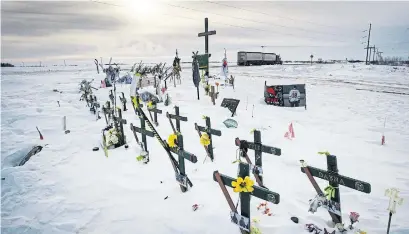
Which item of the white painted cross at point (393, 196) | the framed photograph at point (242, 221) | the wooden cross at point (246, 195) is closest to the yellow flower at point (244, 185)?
the wooden cross at point (246, 195)

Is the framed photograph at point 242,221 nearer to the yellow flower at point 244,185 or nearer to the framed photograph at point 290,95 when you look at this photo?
the yellow flower at point 244,185

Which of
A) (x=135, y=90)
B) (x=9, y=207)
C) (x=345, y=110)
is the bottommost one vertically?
(x=9, y=207)

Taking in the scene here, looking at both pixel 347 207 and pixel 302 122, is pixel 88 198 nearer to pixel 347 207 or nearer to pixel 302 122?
pixel 347 207

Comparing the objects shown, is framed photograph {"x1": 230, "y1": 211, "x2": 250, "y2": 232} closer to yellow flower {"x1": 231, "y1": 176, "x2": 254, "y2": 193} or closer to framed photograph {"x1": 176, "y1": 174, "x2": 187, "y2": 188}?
yellow flower {"x1": 231, "y1": 176, "x2": 254, "y2": 193}

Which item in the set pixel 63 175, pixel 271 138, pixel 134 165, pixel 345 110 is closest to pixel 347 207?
pixel 271 138

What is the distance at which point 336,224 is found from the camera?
12.1 ft

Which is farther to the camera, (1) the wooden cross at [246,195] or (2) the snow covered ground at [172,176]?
(2) the snow covered ground at [172,176]

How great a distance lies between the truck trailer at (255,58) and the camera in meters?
51.6

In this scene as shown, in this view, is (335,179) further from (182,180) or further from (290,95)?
(290,95)

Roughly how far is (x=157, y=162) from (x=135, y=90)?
1.93 metres

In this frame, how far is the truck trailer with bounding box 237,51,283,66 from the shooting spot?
51556 mm

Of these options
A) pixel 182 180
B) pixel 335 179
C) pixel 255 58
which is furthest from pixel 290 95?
pixel 255 58

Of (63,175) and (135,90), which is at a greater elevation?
(135,90)

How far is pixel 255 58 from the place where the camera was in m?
53.8
